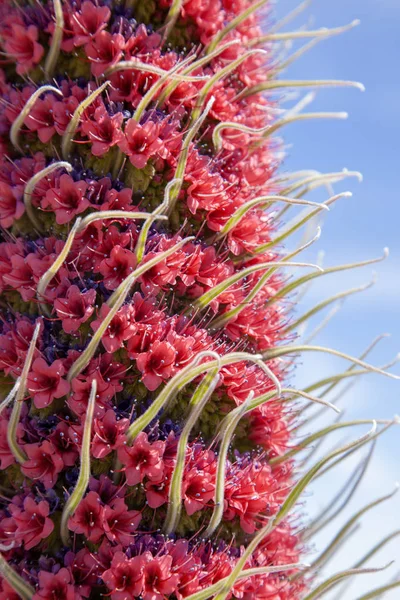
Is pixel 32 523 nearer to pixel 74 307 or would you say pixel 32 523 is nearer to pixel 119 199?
pixel 74 307

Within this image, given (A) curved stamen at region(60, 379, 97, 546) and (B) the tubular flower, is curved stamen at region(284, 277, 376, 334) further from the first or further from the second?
(A) curved stamen at region(60, 379, 97, 546)

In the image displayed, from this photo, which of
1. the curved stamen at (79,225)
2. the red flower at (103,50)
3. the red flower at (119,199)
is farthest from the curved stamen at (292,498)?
the red flower at (103,50)

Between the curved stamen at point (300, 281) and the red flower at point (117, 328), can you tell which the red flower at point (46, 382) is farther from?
the curved stamen at point (300, 281)

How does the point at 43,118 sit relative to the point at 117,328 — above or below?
above

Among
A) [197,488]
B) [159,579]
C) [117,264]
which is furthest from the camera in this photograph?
[117,264]

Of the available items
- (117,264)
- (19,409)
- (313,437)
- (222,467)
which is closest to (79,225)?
(117,264)

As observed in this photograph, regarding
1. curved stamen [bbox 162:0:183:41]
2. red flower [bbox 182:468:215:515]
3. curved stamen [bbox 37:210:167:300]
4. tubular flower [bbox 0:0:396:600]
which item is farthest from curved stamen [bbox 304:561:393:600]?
curved stamen [bbox 162:0:183:41]
